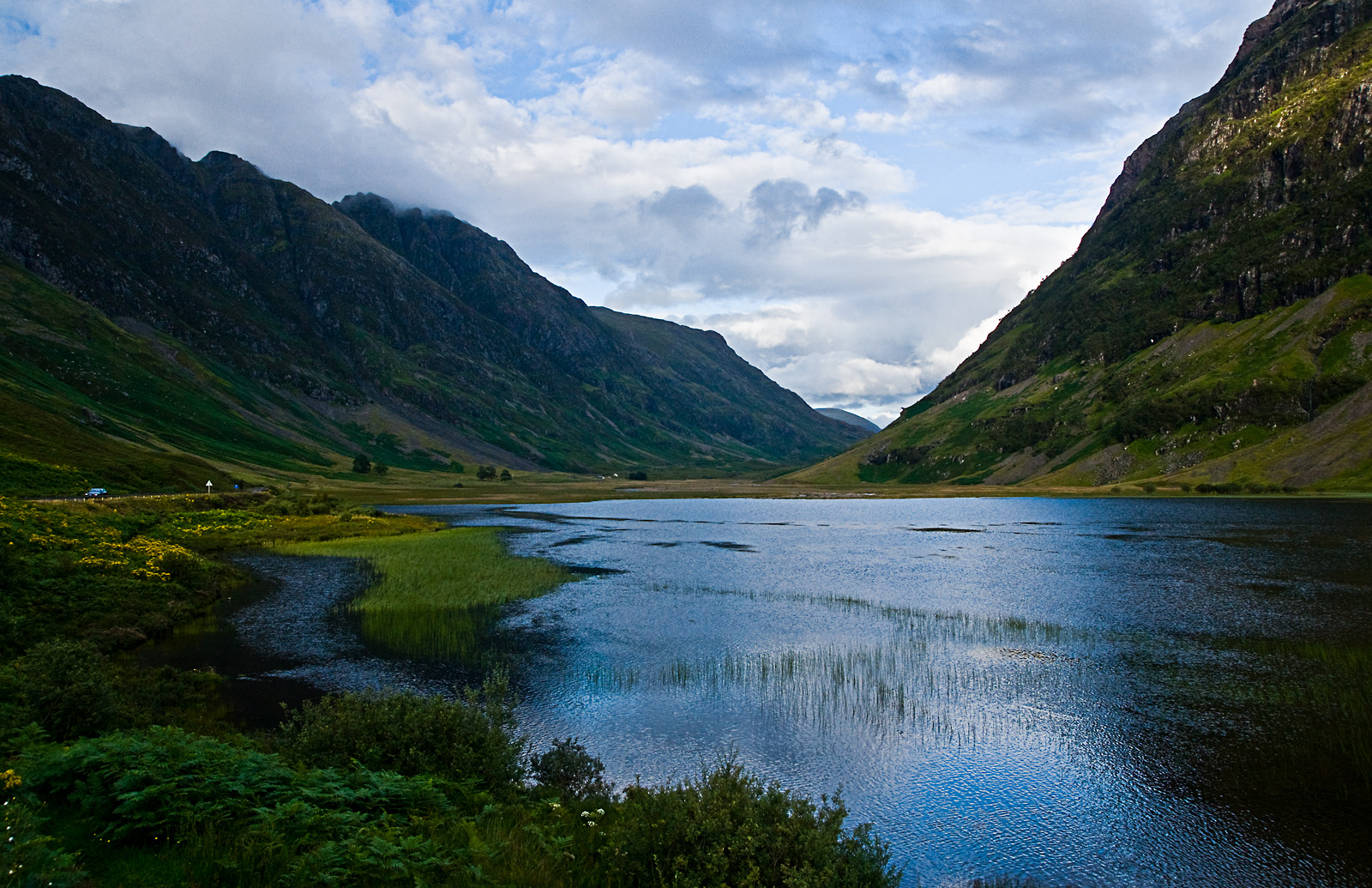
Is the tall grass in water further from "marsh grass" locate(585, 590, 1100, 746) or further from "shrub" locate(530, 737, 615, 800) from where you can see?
"shrub" locate(530, 737, 615, 800)

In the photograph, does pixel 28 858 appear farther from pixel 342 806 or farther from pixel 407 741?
pixel 407 741

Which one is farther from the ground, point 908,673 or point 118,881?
point 118,881

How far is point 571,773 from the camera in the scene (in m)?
22.2

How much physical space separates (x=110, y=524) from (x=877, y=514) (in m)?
125

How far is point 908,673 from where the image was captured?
36.9 metres

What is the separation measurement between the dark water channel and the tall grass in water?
2.15 metres

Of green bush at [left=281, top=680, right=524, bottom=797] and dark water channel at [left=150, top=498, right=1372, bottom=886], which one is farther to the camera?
dark water channel at [left=150, top=498, right=1372, bottom=886]

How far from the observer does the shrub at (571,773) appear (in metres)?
21.5

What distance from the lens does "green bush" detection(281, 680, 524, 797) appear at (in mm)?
19438

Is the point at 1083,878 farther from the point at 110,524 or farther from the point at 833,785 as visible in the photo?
the point at 110,524

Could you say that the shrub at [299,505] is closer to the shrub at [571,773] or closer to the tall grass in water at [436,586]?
the tall grass in water at [436,586]

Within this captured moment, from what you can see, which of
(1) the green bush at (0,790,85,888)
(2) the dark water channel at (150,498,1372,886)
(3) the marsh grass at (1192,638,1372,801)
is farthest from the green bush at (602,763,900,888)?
(3) the marsh grass at (1192,638,1372,801)

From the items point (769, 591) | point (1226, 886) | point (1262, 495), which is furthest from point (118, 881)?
point (1262, 495)

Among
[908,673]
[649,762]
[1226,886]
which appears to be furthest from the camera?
[908,673]
